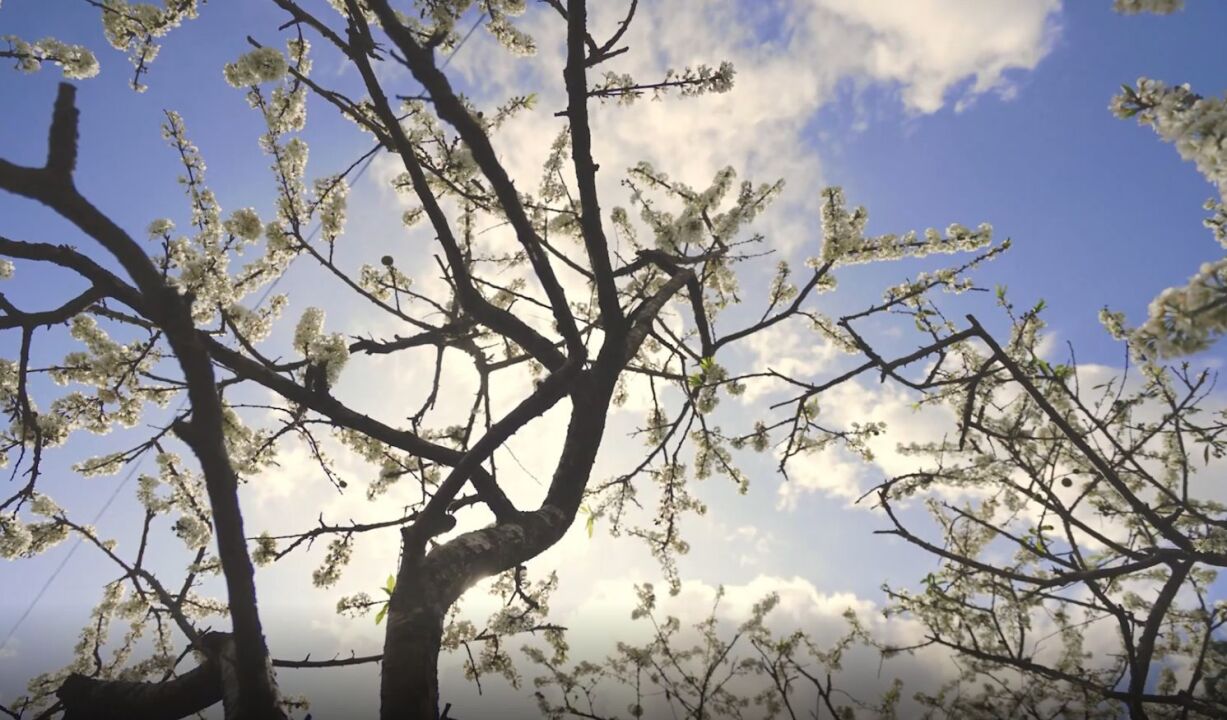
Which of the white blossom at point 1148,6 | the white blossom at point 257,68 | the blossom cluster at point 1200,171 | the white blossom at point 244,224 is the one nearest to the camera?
the blossom cluster at point 1200,171

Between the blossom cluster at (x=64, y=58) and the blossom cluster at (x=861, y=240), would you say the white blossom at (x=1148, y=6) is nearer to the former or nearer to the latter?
the blossom cluster at (x=861, y=240)

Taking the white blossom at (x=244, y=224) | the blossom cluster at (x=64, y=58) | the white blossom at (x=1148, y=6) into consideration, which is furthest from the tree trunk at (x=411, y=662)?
the blossom cluster at (x=64, y=58)

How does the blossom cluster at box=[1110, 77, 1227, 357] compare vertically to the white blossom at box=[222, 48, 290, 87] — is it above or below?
below

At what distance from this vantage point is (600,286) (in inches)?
159

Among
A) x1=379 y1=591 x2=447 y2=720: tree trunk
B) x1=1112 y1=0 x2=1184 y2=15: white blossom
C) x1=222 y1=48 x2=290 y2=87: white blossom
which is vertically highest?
x1=222 y1=48 x2=290 y2=87: white blossom

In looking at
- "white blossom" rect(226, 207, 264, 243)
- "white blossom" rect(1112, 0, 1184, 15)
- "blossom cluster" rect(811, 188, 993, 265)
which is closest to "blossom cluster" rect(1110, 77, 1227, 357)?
"white blossom" rect(1112, 0, 1184, 15)

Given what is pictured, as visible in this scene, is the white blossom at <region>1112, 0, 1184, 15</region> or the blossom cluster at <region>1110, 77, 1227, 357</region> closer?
the blossom cluster at <region>1110, 77, 1227, 357</region>

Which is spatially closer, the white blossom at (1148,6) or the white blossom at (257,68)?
the white blossom at (1148,6)

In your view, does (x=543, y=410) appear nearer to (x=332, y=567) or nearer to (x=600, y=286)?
(x=600, y=286)

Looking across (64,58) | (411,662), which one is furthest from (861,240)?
(64,58)

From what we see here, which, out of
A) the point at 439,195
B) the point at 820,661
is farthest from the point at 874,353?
the point at 820,661

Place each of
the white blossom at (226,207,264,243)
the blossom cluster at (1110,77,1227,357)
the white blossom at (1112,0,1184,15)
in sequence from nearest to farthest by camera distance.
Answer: the blossom cluster at (1110,77,1227,357) → the white blossom at (1112,0,1184,15) → the white blossom at (226,207,264,243)

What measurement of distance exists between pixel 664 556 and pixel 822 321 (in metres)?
3.86

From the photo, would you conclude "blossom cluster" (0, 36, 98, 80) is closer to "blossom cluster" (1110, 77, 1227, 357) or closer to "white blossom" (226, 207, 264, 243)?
"white blossom" (226, 207, 264, 243)
